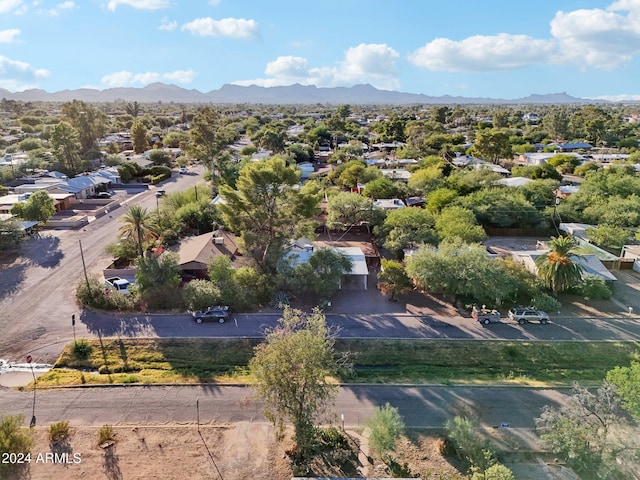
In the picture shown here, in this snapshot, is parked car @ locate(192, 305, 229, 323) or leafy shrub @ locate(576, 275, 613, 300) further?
leafy shrub @ locate(576, 275, 613, 300)

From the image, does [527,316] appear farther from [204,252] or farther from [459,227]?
[204,252]

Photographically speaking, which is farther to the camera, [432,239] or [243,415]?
[432,239]

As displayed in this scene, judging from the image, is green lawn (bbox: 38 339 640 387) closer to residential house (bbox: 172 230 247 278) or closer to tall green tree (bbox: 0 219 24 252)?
residential house (bbox: 172 230 247 278)

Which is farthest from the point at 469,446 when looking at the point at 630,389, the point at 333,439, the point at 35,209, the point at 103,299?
the point at 35,209

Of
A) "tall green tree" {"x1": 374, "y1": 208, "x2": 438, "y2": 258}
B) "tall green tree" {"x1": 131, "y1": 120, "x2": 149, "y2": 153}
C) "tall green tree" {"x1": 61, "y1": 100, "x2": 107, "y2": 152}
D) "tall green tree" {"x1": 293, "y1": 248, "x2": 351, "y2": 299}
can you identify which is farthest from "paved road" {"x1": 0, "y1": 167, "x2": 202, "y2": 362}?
"tall green tree" {"x1": 131, "y1": 120, "x2": 149, "y2": 153}

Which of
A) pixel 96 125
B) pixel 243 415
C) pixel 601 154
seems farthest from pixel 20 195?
pixel 601 154

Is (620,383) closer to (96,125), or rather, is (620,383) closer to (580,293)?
(580,293)
